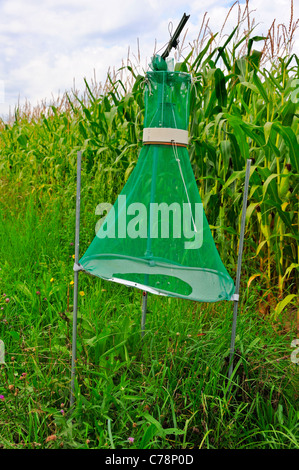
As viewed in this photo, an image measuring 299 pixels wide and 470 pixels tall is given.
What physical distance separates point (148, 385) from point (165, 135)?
1.00m

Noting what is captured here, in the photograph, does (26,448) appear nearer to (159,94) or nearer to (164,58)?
(159,94)

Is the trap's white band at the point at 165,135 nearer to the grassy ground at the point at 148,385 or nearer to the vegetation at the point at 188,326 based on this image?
the vegetation at the point at 188,326

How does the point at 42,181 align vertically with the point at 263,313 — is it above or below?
above

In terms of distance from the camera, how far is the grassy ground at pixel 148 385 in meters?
1.45

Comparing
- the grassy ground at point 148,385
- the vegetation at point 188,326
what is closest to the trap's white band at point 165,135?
the vegetation at point 188,326

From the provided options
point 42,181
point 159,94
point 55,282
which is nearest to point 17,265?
point 55,282

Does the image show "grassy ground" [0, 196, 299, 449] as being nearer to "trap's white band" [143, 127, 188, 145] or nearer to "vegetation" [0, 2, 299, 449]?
"vegetation" [0, 2, 299, 449]

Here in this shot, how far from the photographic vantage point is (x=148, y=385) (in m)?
1.60

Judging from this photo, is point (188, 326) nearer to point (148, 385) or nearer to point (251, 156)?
point (148, 385)

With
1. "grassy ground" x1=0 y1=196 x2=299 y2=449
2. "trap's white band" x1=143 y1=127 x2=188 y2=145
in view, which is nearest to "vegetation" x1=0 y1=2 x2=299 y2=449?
"grassy ground" x1=0 y1=196 x2=299 y2=449

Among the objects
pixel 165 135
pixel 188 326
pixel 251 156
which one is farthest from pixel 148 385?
pixel 251 156

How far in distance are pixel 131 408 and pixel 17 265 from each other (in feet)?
5.44

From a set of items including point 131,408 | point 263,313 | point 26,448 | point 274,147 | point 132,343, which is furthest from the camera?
point 263,313

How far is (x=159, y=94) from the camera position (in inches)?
58.5
